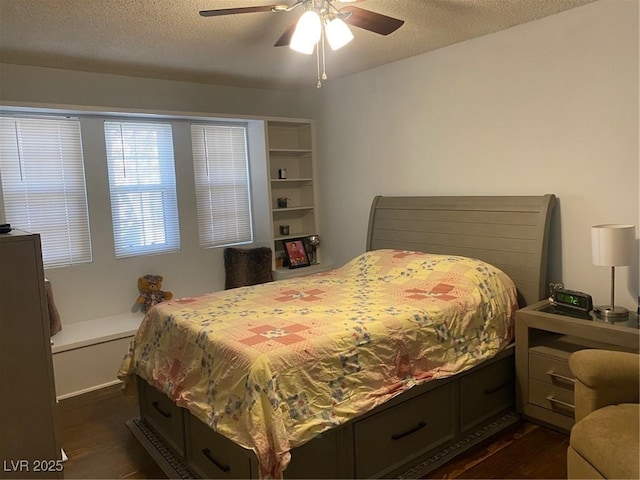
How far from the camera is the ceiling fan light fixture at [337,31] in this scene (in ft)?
7.56

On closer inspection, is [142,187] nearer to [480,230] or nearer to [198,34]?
[198,34]

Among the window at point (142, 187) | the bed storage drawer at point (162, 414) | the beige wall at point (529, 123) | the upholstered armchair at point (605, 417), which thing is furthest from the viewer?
the window at point (142, 187)

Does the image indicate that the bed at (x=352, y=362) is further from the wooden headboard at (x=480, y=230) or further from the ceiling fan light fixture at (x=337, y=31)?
the ceiling fan light fixture at (x=337, y=31)

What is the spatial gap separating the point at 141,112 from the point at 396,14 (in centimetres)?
218

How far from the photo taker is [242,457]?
6.67ft

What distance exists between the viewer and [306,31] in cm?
225

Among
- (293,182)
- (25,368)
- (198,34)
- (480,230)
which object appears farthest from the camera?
(293,182)

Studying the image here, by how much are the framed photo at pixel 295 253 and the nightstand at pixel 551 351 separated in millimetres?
2351

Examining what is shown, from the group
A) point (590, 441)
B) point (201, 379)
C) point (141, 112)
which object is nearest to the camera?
point (590, 441)

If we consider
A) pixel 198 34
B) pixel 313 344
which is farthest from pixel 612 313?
pixel 198 34

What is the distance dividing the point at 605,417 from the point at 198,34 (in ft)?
9.59

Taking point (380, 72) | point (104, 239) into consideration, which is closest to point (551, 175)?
point (380, 72)

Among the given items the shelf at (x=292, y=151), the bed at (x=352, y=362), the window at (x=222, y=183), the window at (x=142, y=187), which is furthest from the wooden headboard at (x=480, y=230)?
the window at (x=142, y=187)

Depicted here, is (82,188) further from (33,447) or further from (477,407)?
(477,407)
